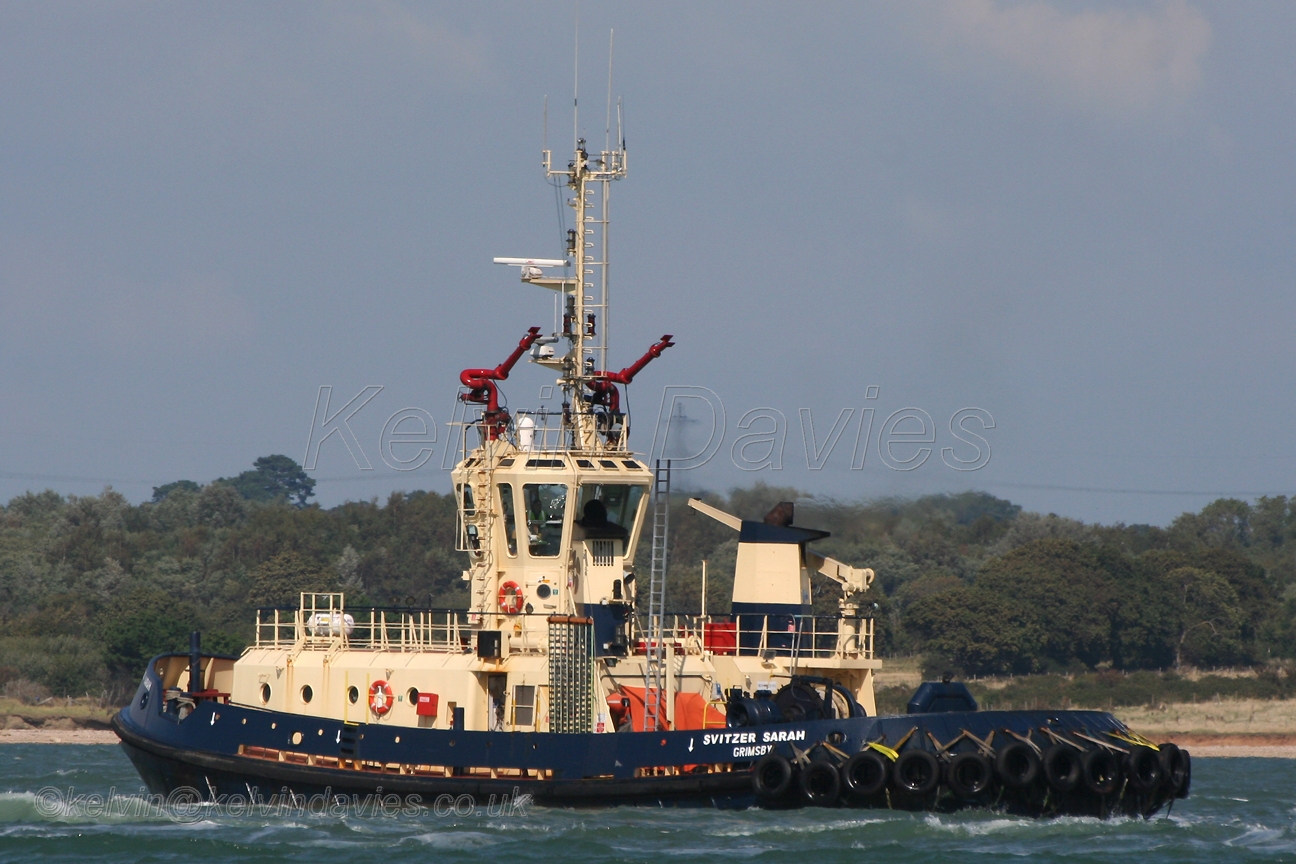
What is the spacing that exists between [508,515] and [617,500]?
1.53 m

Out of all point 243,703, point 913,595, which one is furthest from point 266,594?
point 243,703

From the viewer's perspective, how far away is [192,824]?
74.5 ft

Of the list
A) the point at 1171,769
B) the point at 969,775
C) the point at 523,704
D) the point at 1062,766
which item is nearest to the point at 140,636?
the point at 523,704

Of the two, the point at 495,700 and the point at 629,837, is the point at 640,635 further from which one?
the point at 629,837

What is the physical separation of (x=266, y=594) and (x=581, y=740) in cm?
4266

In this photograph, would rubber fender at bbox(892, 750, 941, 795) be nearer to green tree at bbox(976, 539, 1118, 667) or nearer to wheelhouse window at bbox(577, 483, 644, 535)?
wheelhouse window at bbox(577, 483, 644, 535)

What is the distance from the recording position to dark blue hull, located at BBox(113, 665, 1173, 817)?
2127 cm

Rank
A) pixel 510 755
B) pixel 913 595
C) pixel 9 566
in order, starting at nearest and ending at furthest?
pixel 510 755, pixel 913 595, pixel 9 566

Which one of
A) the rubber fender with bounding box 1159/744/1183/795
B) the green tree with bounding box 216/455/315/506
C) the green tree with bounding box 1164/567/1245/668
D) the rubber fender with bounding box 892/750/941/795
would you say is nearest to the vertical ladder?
the rubber fender with bounding box 892/750/941/795

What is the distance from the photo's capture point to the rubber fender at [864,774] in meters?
20.9

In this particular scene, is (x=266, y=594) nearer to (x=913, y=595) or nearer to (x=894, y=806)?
(x=913, y=595)

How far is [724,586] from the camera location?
5416cm

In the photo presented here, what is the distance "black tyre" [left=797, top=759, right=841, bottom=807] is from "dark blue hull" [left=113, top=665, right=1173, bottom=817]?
17cm

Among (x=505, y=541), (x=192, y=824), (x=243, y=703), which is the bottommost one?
(x=192, y=824)
